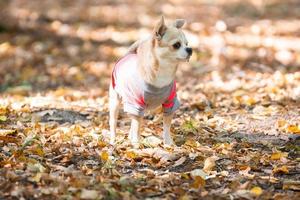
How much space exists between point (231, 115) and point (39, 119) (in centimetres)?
226

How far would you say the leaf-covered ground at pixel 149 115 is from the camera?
4719 mm

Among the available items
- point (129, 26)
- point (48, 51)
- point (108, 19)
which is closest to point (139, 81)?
point (48, 51)

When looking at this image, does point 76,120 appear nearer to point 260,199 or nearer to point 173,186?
point 173,186

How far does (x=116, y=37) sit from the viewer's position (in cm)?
1283

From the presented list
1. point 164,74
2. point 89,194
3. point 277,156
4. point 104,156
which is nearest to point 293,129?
point 277,156

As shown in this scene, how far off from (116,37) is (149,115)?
18.7ft

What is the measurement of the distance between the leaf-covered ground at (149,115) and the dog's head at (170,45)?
881 millimetres

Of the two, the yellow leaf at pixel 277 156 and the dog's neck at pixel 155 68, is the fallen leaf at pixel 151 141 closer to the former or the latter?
the dog's neck at pixel 155 68

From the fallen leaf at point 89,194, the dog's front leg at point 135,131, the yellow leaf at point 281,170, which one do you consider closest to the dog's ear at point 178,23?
the dog's front leg at point 135,131

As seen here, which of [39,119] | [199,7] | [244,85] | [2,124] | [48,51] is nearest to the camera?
[2,124]

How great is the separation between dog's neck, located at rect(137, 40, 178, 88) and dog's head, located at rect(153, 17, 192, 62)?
0.17 feet

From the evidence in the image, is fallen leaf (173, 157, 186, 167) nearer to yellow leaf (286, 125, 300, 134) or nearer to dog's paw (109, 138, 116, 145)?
dog's paw (109, 138, 116, 145)

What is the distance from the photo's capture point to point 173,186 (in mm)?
4742

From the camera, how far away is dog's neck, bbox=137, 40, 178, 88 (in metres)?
5.34
